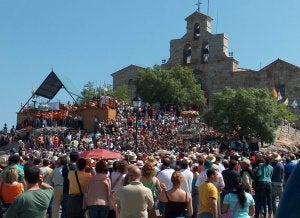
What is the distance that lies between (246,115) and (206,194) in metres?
31.9

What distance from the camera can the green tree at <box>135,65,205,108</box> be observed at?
5441 centimetres

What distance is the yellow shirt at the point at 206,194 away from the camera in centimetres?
845

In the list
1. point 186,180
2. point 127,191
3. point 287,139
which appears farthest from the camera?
point 287,139

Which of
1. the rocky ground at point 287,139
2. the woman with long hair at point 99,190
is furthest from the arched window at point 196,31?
the woman with long hair at point 99,190

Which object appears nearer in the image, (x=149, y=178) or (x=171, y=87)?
(x=149, y=178)

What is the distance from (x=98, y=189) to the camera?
344 inches

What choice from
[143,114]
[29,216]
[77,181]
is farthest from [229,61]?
[29,216]

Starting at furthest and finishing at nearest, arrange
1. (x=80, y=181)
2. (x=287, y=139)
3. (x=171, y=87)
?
(x=171, y=87)
(x=287, y=139)
(x=80, y=181)

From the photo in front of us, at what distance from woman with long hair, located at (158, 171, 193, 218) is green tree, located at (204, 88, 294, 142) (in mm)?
32381

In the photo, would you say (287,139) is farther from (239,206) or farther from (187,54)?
(239,206)

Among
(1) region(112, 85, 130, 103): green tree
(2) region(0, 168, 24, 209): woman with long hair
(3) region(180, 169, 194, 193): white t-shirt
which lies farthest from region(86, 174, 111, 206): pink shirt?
(1) region(112, 85, 130, 103): green tree

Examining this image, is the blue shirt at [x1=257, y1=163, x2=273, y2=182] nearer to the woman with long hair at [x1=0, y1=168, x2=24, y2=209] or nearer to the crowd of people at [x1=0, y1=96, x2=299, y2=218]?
the crowd of people at [x1=0, y1=96, x2=299, y2=218]

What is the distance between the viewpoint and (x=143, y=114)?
41469 mm

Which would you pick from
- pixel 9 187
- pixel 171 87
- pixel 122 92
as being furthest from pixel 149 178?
pixel 122 92
